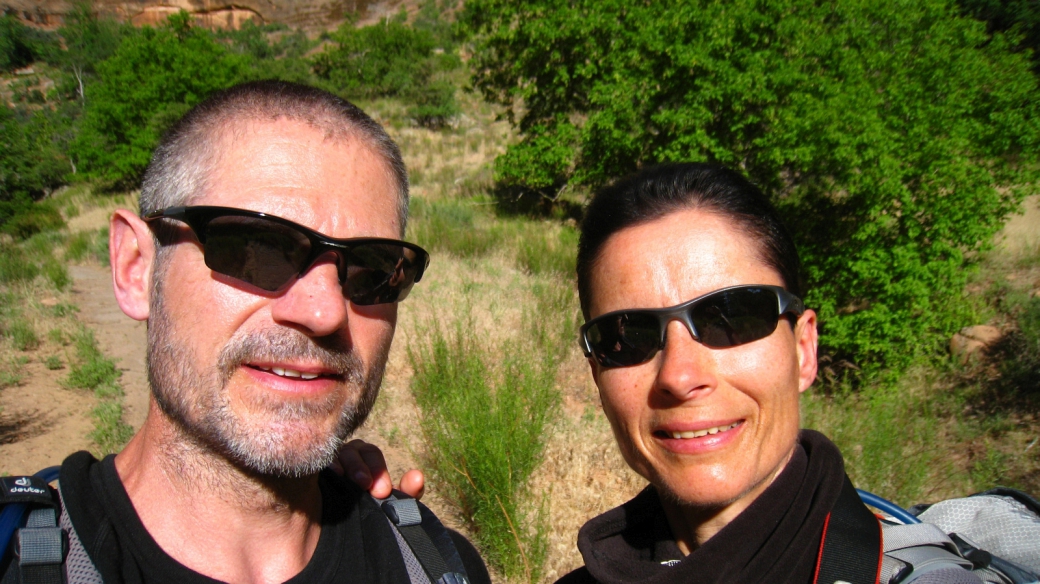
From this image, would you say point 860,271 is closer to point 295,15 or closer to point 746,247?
point 746,247

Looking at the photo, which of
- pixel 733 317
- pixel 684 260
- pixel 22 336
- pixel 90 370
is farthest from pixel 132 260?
pixel 22 336

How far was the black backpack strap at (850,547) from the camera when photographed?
1100 mm

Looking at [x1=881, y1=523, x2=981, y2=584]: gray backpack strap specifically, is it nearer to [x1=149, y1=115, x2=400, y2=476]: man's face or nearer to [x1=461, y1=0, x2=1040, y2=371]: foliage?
[x1=149, y1=115, x2=400, y2=476]: man's face

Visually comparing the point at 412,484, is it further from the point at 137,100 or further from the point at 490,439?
the point at 137,100

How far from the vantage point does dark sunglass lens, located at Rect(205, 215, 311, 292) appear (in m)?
1.26

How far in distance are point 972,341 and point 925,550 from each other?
21.6 ft

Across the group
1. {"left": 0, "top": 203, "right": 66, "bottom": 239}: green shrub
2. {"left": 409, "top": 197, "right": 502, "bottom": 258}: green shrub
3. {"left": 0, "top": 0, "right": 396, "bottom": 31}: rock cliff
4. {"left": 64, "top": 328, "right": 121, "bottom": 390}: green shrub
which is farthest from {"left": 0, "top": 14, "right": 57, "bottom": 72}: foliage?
{"left": 64, "top": 328, "right": 121, "bottom": 390}: green shrub

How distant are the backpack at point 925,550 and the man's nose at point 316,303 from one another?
1141mm

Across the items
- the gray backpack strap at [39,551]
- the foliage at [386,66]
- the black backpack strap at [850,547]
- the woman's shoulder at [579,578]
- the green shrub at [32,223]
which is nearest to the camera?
the gray backpack strap at [39,551]

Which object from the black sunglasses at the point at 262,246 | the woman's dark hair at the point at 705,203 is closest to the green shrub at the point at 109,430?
the black sunglasses at the point at 262,246

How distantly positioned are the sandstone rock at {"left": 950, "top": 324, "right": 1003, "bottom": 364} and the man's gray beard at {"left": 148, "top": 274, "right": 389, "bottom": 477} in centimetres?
697

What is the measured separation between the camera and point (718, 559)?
1257 millimetres

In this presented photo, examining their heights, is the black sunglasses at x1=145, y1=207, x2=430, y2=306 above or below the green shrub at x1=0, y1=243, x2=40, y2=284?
above

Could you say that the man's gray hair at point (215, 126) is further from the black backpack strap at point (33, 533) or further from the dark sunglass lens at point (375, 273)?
the black backpack strap at point (33, 533)
